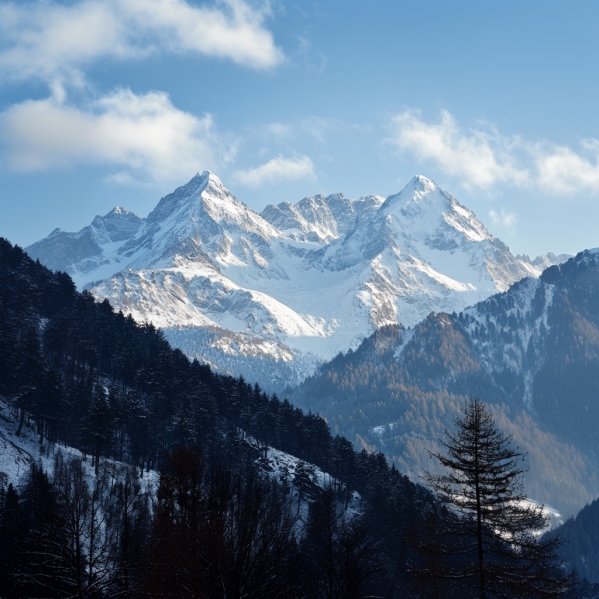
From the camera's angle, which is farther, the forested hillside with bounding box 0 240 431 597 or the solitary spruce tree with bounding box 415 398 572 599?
the forested hillside with bounding box 0 240 431 597

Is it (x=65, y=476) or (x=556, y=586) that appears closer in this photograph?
(x=556, y=586)

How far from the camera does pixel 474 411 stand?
33469 millimetres

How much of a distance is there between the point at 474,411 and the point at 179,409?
260 ft

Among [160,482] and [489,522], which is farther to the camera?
[160,482]

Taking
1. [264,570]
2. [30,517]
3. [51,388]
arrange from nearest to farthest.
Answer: [264,570] < [30,517] < [51,388]

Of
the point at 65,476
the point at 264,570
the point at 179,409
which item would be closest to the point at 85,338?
the point at 179,409

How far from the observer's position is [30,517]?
54.4 m

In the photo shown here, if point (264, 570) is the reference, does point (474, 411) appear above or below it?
above

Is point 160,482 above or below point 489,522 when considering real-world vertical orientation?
above

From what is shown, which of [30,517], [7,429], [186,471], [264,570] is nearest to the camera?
[264,570]

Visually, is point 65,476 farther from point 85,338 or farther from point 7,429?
point 85,338

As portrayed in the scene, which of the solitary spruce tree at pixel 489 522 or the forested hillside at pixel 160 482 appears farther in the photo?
the forested hillside at pixel 160 482

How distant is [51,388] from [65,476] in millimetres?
22713

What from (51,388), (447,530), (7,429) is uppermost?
(51,388)
